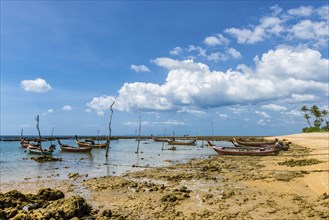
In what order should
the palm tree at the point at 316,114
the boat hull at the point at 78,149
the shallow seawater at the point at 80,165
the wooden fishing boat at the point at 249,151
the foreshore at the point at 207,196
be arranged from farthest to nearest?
the palm tree at the point at 316,114, the boat hull at the point at 78,149, the wooden fishing boat at the point at 249,151, the shallow seawater at the point at 80,165, the foreshore at the point at 207,196

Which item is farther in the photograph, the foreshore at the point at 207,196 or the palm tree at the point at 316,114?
the palm tree at the point at 316,114

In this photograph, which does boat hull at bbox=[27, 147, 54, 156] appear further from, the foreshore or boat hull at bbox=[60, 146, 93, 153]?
the foreshore

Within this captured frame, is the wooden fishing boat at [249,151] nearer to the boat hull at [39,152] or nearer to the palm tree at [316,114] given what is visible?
the boat hull at [39,152]

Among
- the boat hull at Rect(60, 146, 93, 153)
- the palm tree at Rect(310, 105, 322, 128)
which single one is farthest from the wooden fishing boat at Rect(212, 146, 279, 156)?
the palm tree at Rect(310, 105, 322, 128)

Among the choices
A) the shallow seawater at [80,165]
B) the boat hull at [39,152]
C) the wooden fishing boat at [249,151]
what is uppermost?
the wooden fishing boat at [249,151]

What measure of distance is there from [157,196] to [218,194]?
11.7ft

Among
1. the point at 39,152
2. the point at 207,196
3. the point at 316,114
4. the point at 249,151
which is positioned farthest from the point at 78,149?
the point at 316,114

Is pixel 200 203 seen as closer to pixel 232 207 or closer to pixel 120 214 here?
pixel 232 207

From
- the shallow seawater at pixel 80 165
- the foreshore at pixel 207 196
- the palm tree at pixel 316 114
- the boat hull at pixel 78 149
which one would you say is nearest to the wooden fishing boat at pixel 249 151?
the shallow seawater at pixel 80 165

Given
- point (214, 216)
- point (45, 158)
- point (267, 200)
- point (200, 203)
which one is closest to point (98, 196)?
point (200, 203)

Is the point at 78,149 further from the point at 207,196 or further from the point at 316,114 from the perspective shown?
the point at 316,114

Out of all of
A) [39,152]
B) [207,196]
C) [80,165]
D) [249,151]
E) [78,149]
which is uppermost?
[249,151]

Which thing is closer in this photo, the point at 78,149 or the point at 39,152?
the point at 39,152

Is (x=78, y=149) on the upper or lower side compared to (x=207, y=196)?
upper
